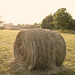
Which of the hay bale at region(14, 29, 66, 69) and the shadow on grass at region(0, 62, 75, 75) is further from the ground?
the hay bale at region(14, 29, 66, 69)

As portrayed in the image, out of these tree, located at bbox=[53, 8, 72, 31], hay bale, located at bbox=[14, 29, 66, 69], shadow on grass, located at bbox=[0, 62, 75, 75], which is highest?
tree, located at bbox=[53, 8, 72, 31]

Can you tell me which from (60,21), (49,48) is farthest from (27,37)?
(60,21)

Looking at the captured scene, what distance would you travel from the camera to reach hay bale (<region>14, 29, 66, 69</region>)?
4.98m

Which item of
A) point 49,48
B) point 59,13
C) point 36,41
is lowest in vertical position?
point 49,48

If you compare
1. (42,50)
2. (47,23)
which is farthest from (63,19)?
(42,50)

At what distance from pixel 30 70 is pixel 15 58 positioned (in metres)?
1.52

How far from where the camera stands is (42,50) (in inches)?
198

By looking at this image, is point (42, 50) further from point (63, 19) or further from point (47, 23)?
point (47, 23)

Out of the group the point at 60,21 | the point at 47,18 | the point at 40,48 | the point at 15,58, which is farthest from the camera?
the point at 47,18

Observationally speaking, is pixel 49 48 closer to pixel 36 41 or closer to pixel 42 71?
pixel 36 41

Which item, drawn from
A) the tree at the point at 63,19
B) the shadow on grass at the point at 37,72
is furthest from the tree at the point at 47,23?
the shadow on grass at the point at 37,72

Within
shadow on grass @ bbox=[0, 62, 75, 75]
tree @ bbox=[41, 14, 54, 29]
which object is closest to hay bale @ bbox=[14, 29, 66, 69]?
shadow on grass @ bbox=[0, 62, 75, 75]

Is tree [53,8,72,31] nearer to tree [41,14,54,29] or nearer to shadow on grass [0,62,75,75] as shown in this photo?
tree [41,14,54,29]

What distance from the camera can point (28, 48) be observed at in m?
5.17
